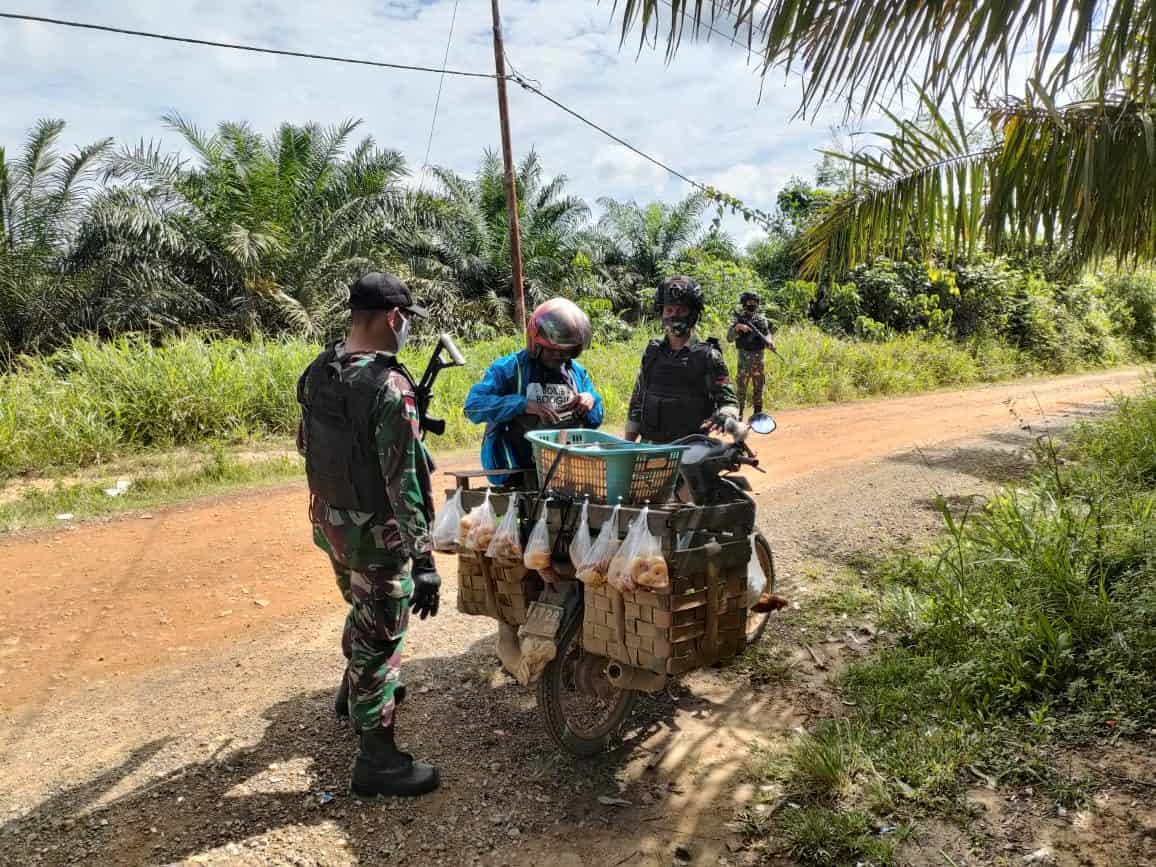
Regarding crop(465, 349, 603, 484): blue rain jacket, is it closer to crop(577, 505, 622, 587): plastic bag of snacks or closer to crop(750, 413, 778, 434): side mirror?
crop(750, 413, 778, 434): side mirror

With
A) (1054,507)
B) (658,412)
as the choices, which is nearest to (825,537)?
(1054,507)

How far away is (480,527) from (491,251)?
1978 cm

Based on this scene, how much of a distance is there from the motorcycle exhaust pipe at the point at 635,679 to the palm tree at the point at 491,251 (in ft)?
57.3

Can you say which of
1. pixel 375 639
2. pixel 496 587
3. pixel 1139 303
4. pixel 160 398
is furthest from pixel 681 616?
pixel 1139 303

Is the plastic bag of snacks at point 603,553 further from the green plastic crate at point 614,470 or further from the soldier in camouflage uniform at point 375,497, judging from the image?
the soldier in camouflage uniform at point 375,497

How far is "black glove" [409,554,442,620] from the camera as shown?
3.04m

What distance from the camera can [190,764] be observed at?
3.41 m

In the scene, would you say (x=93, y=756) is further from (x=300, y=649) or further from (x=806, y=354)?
(x=806, y=354)

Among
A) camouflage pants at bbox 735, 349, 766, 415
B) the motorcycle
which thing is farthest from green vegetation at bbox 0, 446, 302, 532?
camouflage pants at bbox 735, 349, 766, 415

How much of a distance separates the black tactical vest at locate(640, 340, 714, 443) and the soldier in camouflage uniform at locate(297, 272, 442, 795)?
1.72 meters

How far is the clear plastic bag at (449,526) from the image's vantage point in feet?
11.4

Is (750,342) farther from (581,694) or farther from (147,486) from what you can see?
(581,694)

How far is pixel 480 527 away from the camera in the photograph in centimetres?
336

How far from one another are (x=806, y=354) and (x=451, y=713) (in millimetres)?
13265
